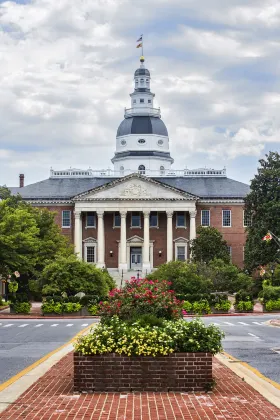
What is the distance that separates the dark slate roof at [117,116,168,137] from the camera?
383ft

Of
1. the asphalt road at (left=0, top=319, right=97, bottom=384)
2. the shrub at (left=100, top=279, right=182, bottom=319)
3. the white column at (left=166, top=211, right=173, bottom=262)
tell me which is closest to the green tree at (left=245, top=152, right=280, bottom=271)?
the white column at (left=166, top=211, right=173, bottom=262)

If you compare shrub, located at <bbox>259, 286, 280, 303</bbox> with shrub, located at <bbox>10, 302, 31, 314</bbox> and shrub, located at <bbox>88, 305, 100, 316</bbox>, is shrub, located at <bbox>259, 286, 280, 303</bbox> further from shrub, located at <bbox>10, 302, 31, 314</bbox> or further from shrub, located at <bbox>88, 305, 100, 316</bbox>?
shrub, located at <bbox>10, 302, 31, 314</bbox>

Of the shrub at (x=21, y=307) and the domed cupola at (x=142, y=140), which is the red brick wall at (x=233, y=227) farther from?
the shrub at (x=21, y=307)

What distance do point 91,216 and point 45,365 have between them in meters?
80.3

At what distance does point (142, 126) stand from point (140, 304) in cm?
10321

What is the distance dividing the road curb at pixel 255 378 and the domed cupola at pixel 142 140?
92548 millimetres

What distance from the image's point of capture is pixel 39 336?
30.7 meters

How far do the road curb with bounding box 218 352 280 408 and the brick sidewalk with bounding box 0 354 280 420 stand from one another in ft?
0.55

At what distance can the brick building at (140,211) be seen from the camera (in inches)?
3716

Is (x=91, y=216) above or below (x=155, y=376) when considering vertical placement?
above

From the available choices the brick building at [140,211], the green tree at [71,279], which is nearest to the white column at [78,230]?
the brick building at [140,211]

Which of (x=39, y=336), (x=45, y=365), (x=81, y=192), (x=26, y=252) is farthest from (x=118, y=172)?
(x=45, y=365)

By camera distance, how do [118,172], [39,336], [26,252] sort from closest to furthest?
[39,336]
[26,252]
[118,172]

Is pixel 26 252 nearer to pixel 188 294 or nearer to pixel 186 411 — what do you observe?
pixel 188 294
